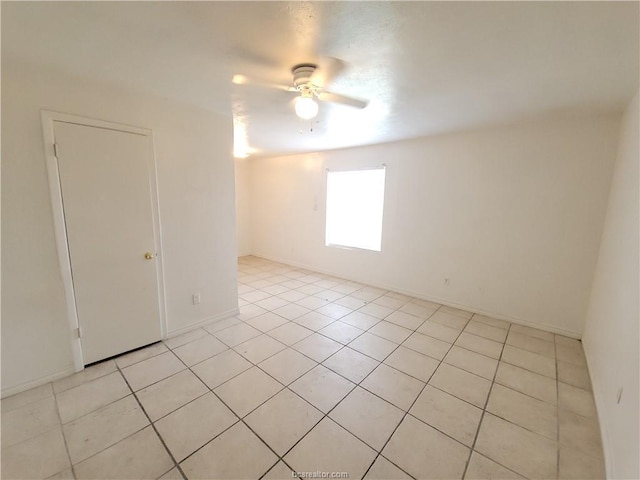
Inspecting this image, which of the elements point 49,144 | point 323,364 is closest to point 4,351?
point 49,144

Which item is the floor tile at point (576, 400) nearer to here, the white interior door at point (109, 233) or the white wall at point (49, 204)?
the white wall at point (49, 204)

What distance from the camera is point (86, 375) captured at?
2.07 m

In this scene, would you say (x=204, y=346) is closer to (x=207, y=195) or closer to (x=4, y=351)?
(x=4, y=351)

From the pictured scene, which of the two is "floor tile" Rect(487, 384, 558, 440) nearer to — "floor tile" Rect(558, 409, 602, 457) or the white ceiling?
"floor tile" Rect(558, 409, 602, 457)

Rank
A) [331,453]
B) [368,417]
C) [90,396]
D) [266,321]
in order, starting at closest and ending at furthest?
[331,453], [368,417], [90,396], [266,321]

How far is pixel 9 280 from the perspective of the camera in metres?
1.79

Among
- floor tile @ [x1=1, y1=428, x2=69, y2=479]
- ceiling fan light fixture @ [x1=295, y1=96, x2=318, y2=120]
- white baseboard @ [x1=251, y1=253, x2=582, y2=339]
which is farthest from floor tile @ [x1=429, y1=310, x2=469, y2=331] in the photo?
floor tile @ [x1=1, y1=428, x2=69, y2=479]

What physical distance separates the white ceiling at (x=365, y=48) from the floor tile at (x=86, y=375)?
2.28m

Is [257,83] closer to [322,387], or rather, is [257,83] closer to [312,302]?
[322,387]

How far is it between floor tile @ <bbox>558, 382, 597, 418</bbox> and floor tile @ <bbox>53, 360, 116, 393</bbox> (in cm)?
353

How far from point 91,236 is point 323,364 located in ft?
7.27

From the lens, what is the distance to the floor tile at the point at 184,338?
255 cm

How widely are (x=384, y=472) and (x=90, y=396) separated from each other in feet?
6.78

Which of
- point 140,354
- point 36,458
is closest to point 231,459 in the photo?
point 36,458
